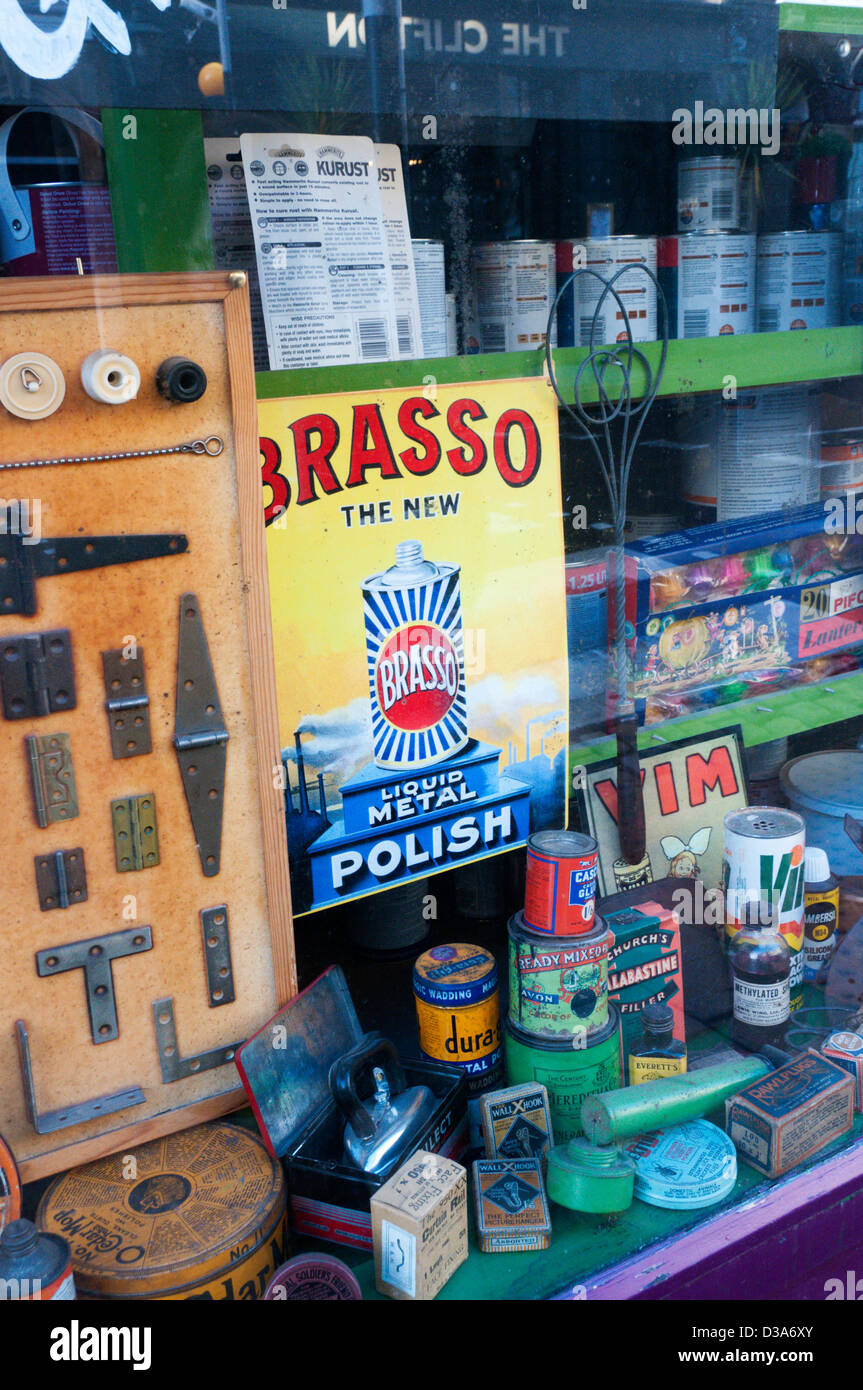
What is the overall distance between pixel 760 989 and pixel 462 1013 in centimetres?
50

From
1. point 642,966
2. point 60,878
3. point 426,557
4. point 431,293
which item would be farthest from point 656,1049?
point 431,293

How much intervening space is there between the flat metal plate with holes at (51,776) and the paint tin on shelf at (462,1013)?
1.85 feet

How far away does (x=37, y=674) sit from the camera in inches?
45.9

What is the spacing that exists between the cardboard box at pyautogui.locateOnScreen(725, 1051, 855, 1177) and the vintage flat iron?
0.43 meters

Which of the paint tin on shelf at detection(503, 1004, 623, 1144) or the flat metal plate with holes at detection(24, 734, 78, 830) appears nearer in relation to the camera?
the flat metal plate with holes at detection(24, 734, 78, 830)

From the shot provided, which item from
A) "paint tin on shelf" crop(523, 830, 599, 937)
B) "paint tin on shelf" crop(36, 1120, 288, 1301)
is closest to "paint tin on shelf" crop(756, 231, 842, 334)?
"paint tin on shelf" crop(523, 830, 599, 937)

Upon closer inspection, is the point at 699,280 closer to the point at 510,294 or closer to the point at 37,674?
the point at 510,294

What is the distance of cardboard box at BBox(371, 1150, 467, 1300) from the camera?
1.23m

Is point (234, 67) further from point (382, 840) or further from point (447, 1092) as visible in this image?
point (447, 1092)

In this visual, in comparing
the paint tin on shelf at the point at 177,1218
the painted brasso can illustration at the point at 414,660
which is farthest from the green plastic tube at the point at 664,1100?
the painted brasso can illustration at the point at 414,660

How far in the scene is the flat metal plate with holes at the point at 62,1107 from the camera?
48.1 inches

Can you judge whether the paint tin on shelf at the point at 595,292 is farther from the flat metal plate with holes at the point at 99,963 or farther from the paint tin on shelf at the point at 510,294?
the flat metal plate with holes at the point at 99,963

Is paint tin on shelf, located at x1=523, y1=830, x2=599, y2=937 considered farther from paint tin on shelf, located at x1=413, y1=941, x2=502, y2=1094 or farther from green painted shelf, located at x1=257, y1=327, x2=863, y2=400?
green painted shelf, located at x1=257, y1=327, x2=863, y2=400

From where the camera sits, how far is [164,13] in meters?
1.19
